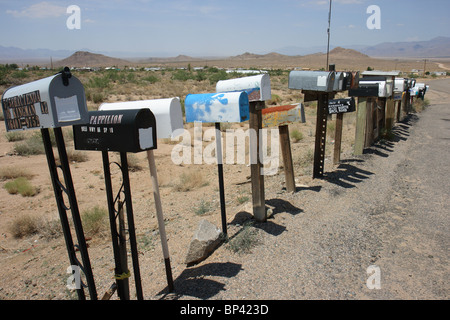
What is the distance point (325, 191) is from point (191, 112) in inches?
110

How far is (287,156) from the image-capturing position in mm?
5125

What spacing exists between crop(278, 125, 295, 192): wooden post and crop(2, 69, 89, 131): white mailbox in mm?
3226

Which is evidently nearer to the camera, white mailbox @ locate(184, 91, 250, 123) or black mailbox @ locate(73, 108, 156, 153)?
black mailbox @ locate(73, 108, 156, 153)

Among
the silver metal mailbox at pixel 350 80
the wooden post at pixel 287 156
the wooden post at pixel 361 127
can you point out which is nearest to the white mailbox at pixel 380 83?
the wooden post at pixel 361 127

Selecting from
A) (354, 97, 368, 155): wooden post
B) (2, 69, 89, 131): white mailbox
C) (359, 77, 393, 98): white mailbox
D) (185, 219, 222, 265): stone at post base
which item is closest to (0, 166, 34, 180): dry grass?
(185, 219, 222, 265): stone at post base

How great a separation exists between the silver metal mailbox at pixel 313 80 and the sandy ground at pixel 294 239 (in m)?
1.58

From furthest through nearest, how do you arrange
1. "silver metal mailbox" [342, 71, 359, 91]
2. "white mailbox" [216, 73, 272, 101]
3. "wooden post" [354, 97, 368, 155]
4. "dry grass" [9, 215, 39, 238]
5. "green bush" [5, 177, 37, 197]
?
"wooden post" [354, 97, 368, 155] → "green bush" [5, 177, 37, 197] → "silver metal mailbox" [342, 71, 359, 91] → "dry grass" [9, 215, 39, 238] → "white mailbox" [216, 73, 272, 101]

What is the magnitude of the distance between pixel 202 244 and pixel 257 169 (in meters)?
1.13

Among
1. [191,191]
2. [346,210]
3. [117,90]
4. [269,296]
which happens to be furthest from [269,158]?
[117,90]

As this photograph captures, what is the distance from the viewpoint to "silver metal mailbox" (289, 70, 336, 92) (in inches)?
210

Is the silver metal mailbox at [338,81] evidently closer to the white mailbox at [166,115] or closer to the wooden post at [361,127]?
the wooden post at [361,127]

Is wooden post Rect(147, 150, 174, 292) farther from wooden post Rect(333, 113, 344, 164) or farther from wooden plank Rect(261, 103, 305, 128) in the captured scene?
wooden post Rect(333, 113, 344, 164)

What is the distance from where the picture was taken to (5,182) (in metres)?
7.47

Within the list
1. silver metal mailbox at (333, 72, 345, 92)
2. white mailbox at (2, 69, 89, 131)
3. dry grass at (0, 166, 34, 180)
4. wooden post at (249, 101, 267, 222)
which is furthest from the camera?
dry grass at (0, 166, 34, 180)
